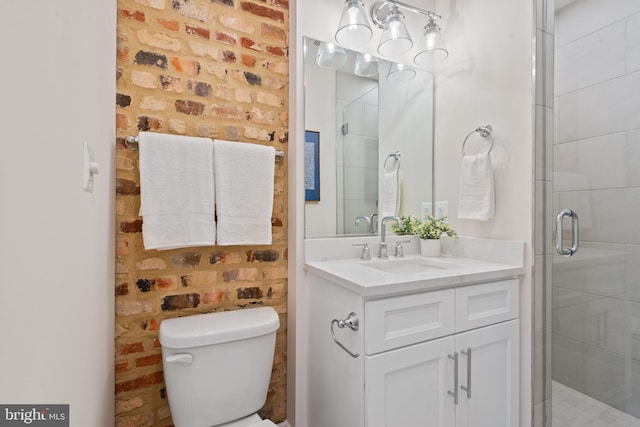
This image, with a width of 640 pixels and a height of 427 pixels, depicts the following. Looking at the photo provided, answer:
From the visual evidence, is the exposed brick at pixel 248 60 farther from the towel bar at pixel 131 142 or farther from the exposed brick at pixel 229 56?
the towel bar at pixel 131 142

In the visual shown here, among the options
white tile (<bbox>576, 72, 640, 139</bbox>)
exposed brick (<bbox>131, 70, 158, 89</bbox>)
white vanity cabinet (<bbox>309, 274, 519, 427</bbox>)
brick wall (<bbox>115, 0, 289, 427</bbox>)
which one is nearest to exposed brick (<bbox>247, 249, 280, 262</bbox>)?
brick wall (<bbox>115, 0, 289, 427</bbox>)

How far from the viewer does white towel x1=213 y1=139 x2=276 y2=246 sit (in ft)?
4.39

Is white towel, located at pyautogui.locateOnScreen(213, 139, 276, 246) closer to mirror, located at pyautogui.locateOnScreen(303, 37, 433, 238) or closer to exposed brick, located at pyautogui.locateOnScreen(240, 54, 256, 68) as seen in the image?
mirror, located at pyautogui.locateOnScreen(303, 37, 433, 238)

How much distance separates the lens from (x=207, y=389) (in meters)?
1.15

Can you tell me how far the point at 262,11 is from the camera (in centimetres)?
151

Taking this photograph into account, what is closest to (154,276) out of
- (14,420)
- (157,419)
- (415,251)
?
(157,419)

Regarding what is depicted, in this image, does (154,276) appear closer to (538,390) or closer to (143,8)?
(143,8)

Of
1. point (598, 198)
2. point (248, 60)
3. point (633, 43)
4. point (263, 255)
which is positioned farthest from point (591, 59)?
point (263, 255)

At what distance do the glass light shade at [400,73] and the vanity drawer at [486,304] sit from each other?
1211mm

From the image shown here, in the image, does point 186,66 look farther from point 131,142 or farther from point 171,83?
point 131,142

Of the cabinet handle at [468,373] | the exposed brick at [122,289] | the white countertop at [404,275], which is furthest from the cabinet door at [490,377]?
the exposed brick at [122,289]

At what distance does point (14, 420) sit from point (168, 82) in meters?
1.27

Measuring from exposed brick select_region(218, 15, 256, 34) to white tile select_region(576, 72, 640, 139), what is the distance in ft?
4.88

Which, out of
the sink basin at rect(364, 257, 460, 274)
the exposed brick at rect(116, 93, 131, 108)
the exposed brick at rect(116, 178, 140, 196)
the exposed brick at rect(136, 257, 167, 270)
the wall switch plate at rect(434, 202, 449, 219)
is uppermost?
the exposed brick at rect(116, 93, 131, 108)
